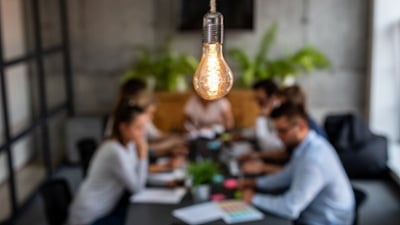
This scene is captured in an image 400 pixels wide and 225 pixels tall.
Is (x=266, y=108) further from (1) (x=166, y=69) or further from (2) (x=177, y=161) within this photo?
(1) (x=166, y=69)

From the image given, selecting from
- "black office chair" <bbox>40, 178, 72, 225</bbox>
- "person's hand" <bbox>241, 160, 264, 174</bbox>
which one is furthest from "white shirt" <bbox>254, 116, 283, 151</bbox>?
"black office chair" <bbox>40, 178, 72, 225</bbox>

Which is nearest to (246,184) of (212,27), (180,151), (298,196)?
(298,196)

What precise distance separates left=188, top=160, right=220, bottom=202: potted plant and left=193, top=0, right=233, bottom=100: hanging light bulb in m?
1.11

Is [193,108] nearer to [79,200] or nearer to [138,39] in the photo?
[138,39]

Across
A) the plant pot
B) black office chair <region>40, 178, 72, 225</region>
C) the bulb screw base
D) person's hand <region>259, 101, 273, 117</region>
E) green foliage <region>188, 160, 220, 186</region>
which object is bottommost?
black office chair <region>40, 178, 72, 225</region>

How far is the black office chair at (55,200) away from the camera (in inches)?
139

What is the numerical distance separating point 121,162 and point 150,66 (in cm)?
329

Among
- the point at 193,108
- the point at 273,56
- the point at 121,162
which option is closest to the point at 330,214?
the point at 121,162

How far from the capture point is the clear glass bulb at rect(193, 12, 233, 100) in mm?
2248

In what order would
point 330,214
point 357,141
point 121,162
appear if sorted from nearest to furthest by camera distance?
point 330,214
point 121,162
point 357,141

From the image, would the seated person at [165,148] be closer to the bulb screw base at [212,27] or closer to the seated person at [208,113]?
the seated person at [208,113]

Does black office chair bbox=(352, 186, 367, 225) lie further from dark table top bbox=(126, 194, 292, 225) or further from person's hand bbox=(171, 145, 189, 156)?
person's hand bbox=(171, 145, 189, 156)

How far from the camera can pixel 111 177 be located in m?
3.76

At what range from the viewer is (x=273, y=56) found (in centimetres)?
703
